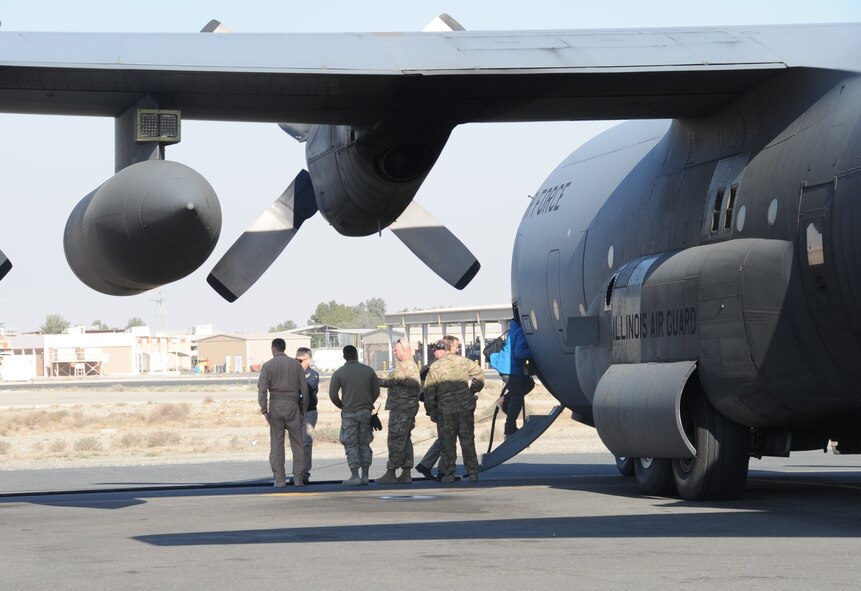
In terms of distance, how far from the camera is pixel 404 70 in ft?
36.0

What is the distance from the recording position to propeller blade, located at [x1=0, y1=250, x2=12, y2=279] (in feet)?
38.8

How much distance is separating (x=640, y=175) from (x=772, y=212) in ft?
10.5

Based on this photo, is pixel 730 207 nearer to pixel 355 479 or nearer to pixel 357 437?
pixel 357 437

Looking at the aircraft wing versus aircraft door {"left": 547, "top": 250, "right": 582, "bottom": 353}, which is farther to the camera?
aircraft door {"left": 547, "top": 250, "right": 582, "bottom": 353}

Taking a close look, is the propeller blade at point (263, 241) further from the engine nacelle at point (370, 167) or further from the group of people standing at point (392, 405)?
the group of people standing at point (392, 405)

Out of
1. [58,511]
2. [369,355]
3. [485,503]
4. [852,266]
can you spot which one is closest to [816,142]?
[852,266]

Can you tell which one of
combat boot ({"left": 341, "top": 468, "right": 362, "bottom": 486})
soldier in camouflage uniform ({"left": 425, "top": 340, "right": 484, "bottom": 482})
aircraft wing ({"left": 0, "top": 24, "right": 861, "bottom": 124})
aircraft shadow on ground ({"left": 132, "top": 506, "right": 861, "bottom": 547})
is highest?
aircraft wing ({"left": 0, "top": 24, "right": 861, "bottom": 124})

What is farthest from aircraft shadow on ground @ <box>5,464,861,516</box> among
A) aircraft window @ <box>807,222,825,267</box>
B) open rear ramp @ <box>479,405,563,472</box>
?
aircraft window @ <box>807,222,825,267</box>

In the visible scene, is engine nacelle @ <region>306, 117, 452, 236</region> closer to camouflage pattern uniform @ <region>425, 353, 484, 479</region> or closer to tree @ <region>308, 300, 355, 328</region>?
camouflage pattern uniform @ <region>425, 353, 484, 479</region>

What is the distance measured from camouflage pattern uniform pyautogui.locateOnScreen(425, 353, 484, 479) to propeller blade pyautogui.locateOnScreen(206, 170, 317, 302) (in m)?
3.29

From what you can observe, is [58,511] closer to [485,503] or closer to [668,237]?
[485,503]

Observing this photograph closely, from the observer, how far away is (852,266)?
10.8 metres

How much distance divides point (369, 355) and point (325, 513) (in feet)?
308

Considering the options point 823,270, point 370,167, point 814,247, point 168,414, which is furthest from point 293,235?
point 168,414
